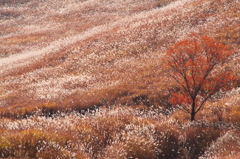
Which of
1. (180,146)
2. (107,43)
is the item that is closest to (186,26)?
(107,43)

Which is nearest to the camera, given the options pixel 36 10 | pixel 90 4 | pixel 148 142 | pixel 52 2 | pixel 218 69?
pixel 148 142

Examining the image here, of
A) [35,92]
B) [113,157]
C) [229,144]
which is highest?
[113,157]

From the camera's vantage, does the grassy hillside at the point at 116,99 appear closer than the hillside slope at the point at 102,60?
Yes

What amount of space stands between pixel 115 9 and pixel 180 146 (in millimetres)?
53773

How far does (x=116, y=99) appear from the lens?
50.6 ft

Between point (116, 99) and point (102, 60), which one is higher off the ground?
point (116, 99)

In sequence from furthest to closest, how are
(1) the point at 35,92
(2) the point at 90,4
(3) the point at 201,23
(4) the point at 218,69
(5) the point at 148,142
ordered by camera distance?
(2) the point at 90,4, (3) the point at 201,23, (1) the point at 35,92, (4) the point at 218,69, (5) the point at 148,142

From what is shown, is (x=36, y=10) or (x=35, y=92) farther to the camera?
(x=36, y=10)

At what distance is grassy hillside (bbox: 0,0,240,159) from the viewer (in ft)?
26.2

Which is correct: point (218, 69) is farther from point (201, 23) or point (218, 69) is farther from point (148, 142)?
point (201, 23)

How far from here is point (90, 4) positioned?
65125mm

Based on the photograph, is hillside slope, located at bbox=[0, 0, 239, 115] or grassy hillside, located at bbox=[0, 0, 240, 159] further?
hillside slope, located at bbox=[0, 0, 239, 115]

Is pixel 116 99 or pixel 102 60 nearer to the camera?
pixel 116 99

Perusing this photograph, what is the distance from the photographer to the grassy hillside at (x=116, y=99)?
26.2 ft
